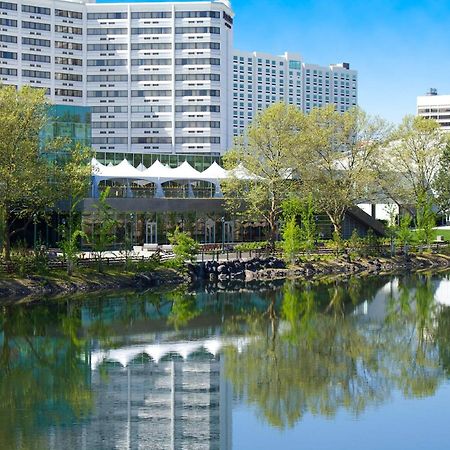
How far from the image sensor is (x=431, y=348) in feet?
144

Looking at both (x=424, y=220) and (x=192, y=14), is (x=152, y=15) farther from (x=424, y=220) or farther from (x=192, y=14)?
(x=424, y=220)

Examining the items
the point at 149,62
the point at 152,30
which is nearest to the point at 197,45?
the point at 152,30

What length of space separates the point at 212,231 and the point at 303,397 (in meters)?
67.0

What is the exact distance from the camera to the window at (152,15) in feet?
473

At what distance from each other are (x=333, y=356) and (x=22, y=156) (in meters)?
31.6

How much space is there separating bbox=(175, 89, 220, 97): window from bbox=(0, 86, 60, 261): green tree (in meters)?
79.1

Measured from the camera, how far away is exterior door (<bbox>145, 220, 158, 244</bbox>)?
95688 millimetres

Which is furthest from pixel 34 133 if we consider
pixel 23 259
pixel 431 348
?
pixel 431 348

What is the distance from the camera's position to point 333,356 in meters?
41.4

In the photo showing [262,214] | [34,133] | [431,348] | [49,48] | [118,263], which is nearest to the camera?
[431,348]

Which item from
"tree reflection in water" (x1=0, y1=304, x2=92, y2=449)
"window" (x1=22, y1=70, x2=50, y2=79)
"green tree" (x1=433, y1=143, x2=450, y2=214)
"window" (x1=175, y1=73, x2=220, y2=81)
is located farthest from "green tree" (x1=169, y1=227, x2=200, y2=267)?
"window" (x1=22, y1=70, x2=50, y2=79)

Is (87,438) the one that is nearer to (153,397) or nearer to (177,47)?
(153,397)

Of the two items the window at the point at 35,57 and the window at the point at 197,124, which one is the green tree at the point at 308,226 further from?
the window at the point at 35,57

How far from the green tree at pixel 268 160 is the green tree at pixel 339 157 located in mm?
1680
